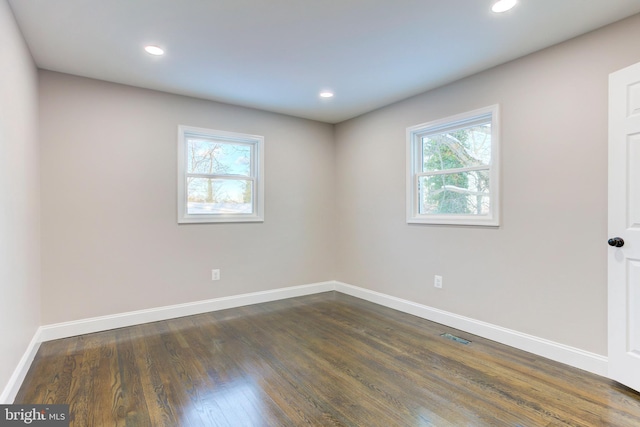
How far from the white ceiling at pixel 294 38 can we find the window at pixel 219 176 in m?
0.67

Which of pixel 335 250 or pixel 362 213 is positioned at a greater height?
pixel 362 213

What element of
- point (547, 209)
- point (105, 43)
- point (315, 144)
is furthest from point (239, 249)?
point (547, 209)

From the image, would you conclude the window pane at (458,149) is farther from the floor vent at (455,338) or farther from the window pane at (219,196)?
the window pane at (219,196)

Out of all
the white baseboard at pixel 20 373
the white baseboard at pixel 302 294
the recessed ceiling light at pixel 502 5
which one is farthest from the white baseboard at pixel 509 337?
the white baseboard at pixel 20 373

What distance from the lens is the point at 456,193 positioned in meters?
3.47

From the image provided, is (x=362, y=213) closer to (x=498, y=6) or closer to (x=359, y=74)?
(x=359, y=74)

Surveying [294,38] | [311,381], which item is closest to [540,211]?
[311,381]

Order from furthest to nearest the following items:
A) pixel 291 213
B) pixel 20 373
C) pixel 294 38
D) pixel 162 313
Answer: pixel 291 213 < pixel 162 313 < pixel 294 38 < pixel 20 373

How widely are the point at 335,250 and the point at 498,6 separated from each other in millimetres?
3578

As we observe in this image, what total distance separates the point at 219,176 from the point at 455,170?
2747mm

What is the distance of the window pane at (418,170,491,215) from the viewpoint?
10.6 ft

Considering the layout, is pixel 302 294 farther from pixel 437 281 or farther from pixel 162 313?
pixel 437 281

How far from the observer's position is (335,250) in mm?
4992

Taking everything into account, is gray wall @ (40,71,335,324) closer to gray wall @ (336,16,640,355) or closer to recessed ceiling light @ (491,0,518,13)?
gray wall @ (336,16,640,355)
